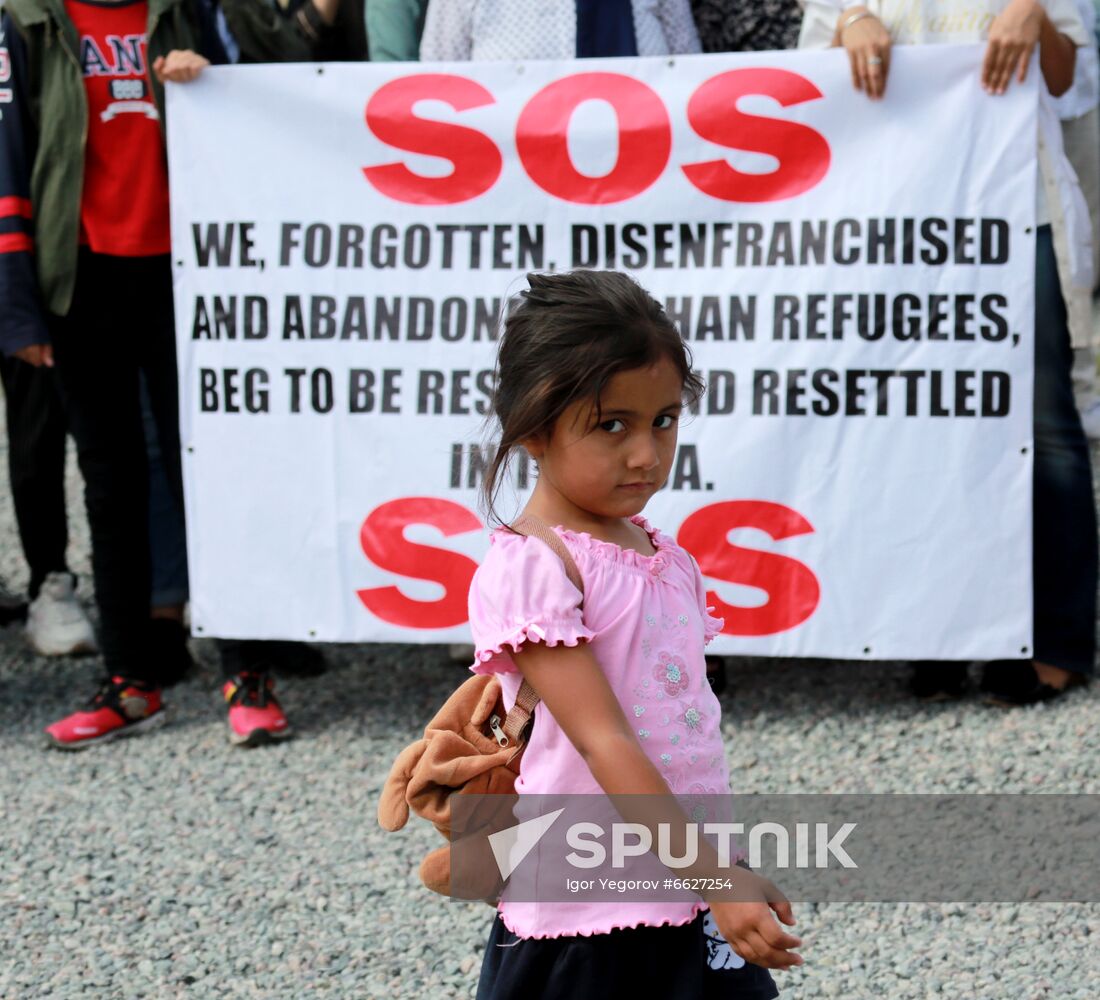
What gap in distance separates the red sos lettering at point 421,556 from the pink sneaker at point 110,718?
745 millimetres

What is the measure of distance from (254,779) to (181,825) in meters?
0.30

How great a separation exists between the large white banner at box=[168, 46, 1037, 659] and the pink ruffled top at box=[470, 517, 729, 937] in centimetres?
203

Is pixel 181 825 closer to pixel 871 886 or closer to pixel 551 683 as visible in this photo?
pixel 871 886

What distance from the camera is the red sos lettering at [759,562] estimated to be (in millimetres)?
4016

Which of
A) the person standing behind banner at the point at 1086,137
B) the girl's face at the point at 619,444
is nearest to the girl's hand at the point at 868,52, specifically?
the person standing behind banner at the point at 1086,137

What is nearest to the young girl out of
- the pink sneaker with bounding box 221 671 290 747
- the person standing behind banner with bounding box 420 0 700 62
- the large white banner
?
the large white banner

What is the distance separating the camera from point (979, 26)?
12.8ft

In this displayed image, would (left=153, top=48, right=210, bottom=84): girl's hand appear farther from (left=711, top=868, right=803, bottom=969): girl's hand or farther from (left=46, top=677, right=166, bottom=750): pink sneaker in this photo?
(left=711, top=868, right=803, bottom=969): girl's hand

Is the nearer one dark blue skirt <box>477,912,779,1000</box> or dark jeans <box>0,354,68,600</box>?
dark blue skirt <box>477,912,779,1000</box>

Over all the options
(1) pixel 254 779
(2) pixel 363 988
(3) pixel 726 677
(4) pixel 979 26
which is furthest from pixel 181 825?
(4) pixel 979 26

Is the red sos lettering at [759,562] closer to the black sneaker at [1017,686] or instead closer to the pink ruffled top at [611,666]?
the black sneaker at [1017,686]

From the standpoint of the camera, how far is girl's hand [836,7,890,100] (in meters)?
3.85

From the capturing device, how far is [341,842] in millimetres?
3523

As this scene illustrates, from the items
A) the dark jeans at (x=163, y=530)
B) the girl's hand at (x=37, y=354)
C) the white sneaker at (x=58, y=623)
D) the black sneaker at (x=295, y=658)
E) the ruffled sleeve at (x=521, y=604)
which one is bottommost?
the white sneaker at (x=58, y=623)
